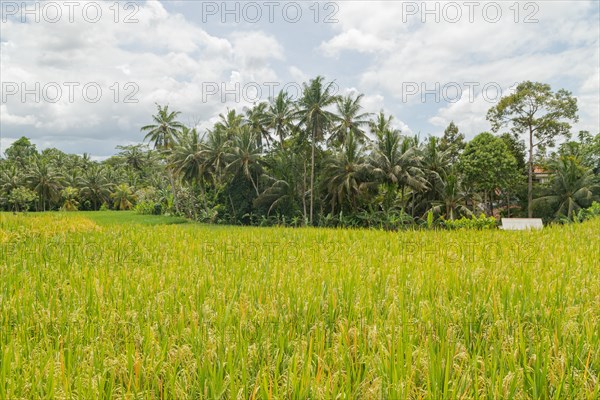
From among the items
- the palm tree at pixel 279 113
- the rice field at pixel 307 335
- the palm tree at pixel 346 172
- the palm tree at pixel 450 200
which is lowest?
the rice field at pixel 307 335

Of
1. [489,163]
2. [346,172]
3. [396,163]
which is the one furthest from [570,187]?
[346,172]

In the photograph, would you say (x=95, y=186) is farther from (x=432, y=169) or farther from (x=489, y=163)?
(x=489, y=163)

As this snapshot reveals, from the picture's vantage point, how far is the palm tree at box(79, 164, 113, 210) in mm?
55438

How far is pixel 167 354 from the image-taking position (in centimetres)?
273

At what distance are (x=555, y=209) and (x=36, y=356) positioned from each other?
38.5 metres

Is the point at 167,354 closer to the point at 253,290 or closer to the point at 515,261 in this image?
the point at 253,290

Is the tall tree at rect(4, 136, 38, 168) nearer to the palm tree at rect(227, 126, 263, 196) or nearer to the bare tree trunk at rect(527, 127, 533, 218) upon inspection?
the palm tree at rect(227, 126, 263, 196)

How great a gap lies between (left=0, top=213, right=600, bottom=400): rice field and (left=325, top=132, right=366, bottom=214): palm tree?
2560 cm

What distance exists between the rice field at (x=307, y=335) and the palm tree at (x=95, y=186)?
55648 millimetres

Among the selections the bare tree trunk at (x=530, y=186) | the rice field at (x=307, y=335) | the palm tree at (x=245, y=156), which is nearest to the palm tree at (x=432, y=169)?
the bare tree trunk at (x=530, y=186)

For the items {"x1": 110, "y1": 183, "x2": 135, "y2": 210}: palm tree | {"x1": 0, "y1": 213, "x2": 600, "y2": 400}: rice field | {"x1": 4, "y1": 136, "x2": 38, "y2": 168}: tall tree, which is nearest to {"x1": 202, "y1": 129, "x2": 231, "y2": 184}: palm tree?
{"x1": 110, "y1": 183, "x2": 135, "y2": 210}: palm tree

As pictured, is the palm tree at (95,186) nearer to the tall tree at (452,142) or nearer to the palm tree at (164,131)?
the palm tree at (164,131)

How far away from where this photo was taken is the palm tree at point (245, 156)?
34.8m

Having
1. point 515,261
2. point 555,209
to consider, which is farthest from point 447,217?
point 515,261
